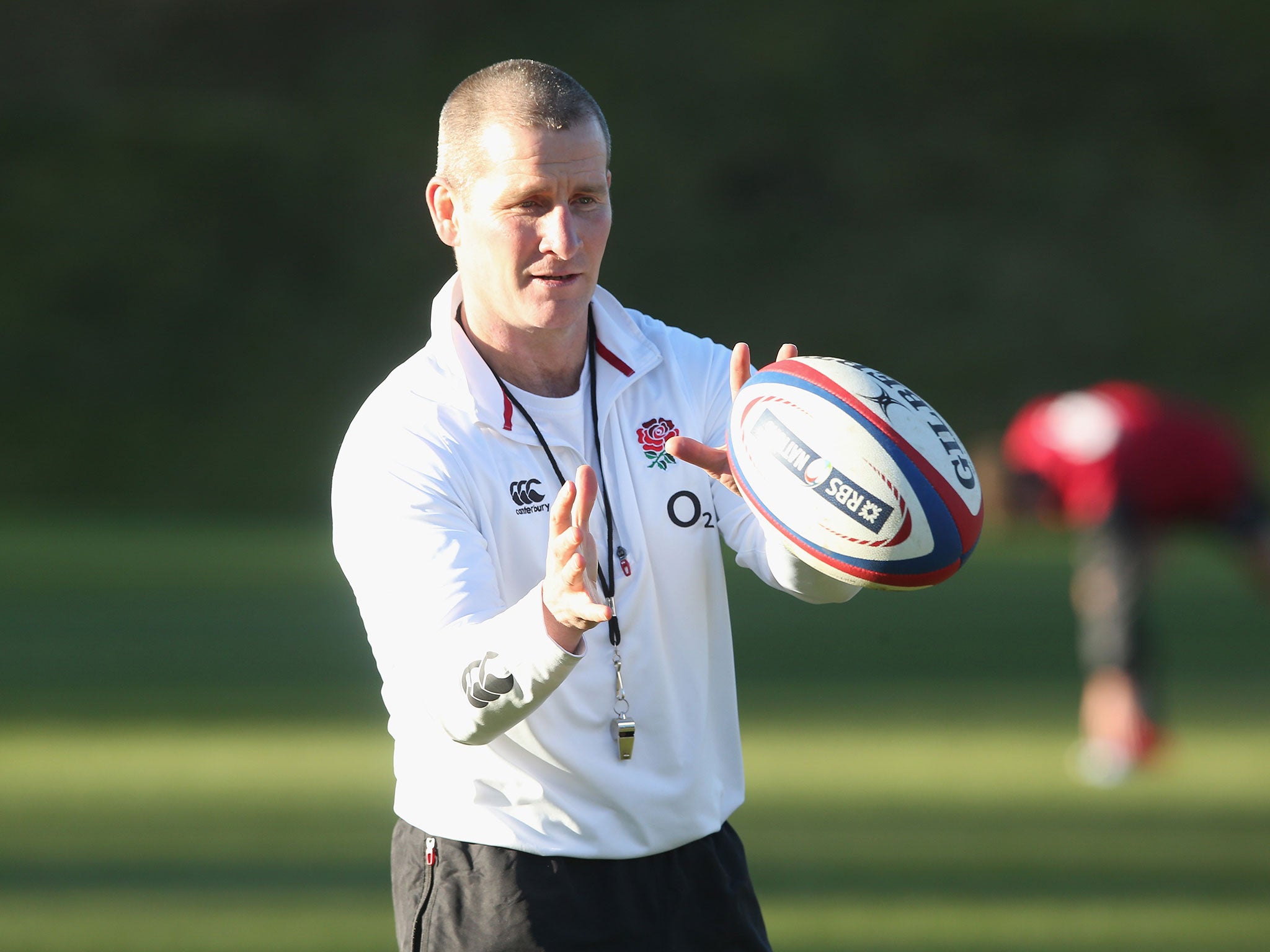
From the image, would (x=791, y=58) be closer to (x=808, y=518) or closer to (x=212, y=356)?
(x=212, y=356)

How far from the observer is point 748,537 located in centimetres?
411

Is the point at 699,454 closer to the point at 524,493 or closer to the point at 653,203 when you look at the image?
the point at 524,493

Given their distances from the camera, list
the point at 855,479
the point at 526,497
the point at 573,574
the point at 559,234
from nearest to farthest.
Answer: the point at 573,574 → the point at 559,234 → the point at 526,497 → the point at 855,479

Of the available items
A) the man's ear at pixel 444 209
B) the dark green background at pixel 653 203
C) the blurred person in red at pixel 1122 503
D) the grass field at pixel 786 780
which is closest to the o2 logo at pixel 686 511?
the man's ear at pixel 444 209

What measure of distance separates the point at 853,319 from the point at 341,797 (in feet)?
71.6

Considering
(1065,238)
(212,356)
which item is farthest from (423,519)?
(1065,238)

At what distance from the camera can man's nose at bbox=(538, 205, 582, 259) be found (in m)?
3.71

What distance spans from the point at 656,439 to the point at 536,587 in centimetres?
52

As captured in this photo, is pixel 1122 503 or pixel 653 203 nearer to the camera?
pixel 1122 503

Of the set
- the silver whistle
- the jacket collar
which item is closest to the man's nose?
the jacket collar

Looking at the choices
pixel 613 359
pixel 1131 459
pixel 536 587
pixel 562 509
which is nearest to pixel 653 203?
pixel 1131 459

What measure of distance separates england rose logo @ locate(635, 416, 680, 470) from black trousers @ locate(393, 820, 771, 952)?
80 cm

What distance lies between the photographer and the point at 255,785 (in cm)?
1023

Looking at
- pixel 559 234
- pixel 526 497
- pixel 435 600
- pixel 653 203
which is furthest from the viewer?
pixel 653 203
